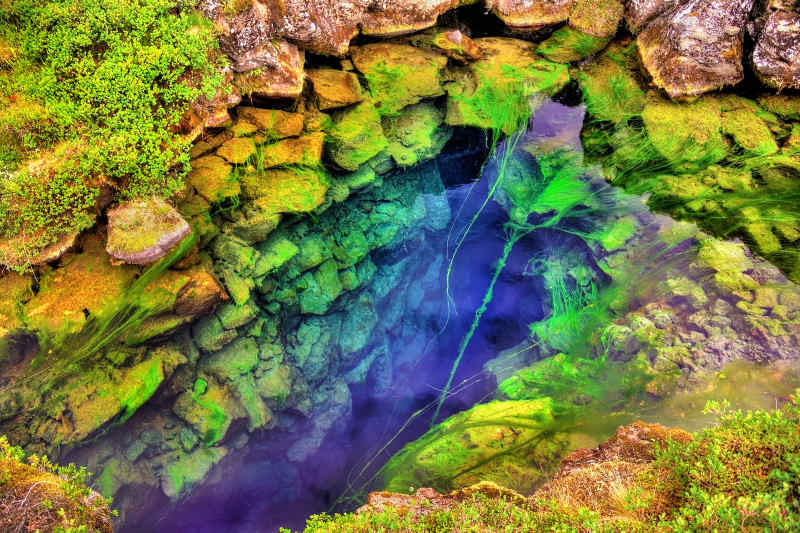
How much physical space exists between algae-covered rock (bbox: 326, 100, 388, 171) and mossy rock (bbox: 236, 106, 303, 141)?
0.38 m

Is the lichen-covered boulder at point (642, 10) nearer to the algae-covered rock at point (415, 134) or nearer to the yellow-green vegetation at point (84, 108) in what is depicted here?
the algae-covered rock at point (415, 134)

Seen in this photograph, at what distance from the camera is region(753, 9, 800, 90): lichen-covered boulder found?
4.31 metres

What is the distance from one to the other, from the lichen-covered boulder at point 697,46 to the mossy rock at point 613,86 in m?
0.26

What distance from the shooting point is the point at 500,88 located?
5188mm

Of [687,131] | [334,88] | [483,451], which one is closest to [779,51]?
[687,131]

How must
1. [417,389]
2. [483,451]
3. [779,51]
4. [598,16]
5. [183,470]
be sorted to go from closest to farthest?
[483,451] → [183,470] → [779,51] → [417,389] → [598,16]

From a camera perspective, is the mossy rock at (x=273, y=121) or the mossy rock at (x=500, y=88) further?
the mossy rock at (x=500, y=88)

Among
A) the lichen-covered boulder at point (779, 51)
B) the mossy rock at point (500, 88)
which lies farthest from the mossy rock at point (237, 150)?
the lichen-covered boulder at point (779, 51)

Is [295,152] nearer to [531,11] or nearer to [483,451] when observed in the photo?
[483,451]

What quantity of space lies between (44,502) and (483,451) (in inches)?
115

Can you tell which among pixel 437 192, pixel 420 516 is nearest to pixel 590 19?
pixel 437 192

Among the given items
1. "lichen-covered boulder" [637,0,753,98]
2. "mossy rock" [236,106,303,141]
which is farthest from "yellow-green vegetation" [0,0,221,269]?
"lichen-covered boulder" [637,0,753,98]

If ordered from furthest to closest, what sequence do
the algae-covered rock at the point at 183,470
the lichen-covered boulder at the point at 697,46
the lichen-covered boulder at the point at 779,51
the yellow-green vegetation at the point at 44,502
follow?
the lichen-covered boulder at the point at 697,46, the lichen-covered boulder at the point at 779,51, the algae-covered rock at the point at 183,470, the yellow-green vegetation at the point at 44,502

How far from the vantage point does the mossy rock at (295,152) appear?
163 inches
